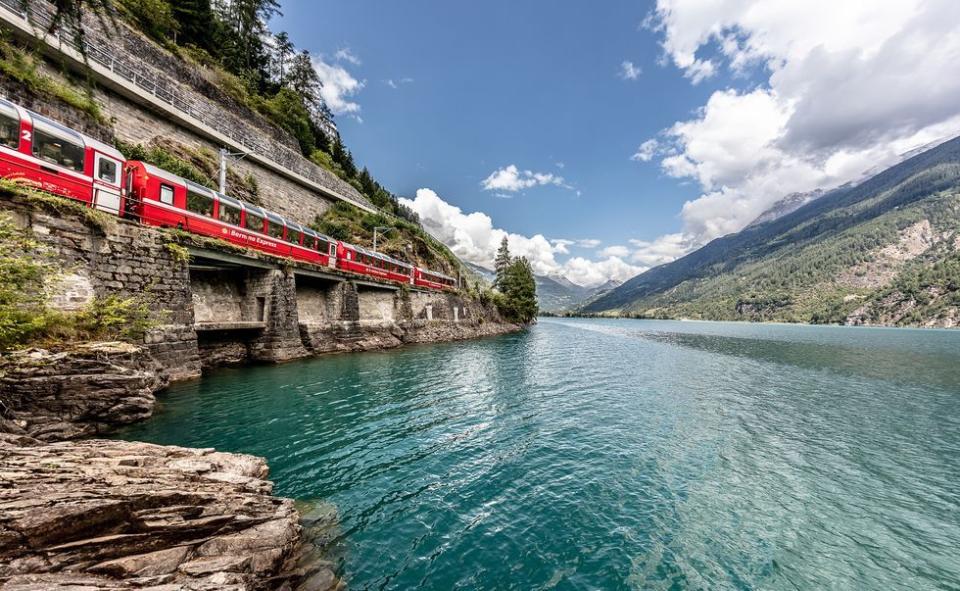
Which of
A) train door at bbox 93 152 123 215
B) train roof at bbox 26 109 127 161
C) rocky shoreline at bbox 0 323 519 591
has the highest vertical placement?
train roof at bbox 26 109 127 161

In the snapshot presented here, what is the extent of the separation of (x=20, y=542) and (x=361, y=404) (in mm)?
10884

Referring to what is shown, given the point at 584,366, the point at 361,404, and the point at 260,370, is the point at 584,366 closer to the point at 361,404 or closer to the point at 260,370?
the point at 361,404

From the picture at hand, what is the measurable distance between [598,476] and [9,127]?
22263mm

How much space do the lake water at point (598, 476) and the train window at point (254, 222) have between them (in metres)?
8.37

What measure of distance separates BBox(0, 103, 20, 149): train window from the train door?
208cm

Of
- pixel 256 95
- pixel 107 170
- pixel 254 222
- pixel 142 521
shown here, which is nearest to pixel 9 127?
pixel 107 170

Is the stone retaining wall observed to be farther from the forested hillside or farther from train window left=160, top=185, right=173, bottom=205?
the forested hillside

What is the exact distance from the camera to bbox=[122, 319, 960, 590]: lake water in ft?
21.3

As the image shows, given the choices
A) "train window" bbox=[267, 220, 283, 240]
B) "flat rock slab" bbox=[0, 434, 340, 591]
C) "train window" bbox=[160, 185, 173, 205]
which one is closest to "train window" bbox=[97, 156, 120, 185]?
"train window" bbox=[160, 185, 173, 205]

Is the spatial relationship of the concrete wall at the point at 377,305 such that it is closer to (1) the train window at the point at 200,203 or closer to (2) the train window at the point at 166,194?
(1) the train window at the point at 200,203

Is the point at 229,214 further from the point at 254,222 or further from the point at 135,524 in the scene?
the point at 135,524

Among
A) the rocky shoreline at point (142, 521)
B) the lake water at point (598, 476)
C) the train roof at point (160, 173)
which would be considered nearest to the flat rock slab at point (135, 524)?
the rocky shoreline at point (142, 521)

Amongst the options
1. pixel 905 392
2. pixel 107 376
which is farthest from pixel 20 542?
pixel 905 392

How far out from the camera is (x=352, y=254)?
96.5 ft
